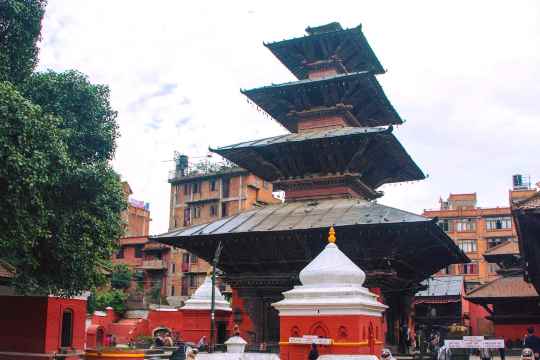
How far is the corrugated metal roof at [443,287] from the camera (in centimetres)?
5244

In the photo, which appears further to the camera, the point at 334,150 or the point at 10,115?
the point at 334,150

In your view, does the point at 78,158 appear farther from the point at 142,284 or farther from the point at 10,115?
the point at 142,284

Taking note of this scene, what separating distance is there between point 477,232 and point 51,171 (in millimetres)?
67223

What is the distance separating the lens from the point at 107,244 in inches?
834

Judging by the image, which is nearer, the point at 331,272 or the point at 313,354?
the point at 313,354

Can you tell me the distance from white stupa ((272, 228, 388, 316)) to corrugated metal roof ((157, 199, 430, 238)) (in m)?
2.61

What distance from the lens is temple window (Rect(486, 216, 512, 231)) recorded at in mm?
76938

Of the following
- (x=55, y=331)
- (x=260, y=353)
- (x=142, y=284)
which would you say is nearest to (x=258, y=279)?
(x=260, y=353)

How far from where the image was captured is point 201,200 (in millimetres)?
73625

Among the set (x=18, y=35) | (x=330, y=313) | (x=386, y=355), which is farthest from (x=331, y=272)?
(x=18, y=35)

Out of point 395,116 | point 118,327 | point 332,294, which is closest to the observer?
point 332,294

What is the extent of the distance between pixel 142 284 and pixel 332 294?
58.4 meters

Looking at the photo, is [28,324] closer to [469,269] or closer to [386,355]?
[386,355]

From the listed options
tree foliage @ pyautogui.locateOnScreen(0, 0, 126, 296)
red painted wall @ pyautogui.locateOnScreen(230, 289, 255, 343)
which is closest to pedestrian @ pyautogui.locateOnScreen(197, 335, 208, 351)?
red painted wall @ pyautogui.locateOnScreen(230, 289, 255, 343)
